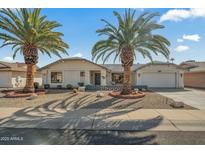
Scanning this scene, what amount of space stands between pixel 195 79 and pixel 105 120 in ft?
85.1

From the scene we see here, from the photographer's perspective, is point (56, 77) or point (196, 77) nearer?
point (56, 77)

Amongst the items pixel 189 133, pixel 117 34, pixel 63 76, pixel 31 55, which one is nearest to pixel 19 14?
pixel 31 55

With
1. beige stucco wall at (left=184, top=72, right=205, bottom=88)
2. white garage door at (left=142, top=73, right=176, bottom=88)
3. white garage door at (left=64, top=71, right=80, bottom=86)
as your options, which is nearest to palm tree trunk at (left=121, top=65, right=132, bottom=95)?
white garage door at (left=64, top=71, right=80, bottom=86)

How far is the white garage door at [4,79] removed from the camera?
27.4m

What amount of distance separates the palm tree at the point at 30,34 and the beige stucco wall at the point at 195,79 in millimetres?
20882

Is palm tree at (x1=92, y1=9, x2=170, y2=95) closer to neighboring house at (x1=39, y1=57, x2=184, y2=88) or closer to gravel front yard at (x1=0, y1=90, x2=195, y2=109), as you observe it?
gravel front yard at (x1=0, y1=90, x2=195, y2=109)

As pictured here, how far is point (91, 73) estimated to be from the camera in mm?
27438

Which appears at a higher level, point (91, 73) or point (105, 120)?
point (91, 73)

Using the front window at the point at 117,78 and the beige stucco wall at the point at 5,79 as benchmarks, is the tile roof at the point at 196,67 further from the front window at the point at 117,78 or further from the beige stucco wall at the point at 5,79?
the beige stucco wall at the point at 5,79

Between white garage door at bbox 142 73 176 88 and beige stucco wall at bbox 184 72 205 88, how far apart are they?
14.1 ft

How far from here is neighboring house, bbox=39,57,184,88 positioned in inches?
1007

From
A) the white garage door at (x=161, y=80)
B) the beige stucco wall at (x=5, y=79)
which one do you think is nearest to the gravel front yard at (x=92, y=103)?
the white garage door at (x=161, y=80)

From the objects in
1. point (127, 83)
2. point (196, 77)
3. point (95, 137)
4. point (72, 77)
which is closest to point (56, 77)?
point (72, 77)

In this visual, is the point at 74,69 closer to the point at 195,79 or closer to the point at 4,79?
the point at 4,79
